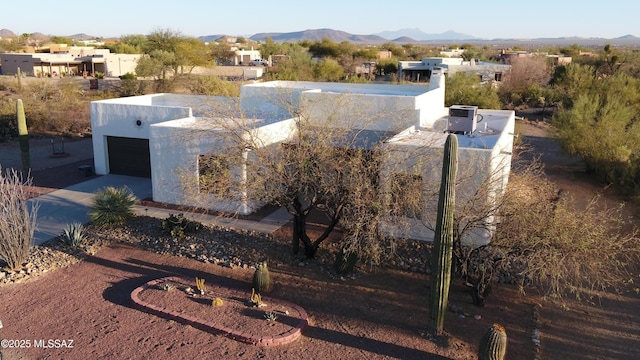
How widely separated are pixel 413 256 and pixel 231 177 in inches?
193

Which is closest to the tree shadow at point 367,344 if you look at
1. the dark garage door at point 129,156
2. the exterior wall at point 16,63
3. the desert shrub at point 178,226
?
the desert shrub at point 178,226

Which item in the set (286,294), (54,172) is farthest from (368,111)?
(54,172)

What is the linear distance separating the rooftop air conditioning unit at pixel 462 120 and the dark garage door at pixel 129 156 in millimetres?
11460

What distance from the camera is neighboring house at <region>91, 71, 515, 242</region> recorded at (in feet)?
42.4

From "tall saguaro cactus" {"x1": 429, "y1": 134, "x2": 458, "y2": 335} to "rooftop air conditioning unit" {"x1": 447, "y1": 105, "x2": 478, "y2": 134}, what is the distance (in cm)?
835

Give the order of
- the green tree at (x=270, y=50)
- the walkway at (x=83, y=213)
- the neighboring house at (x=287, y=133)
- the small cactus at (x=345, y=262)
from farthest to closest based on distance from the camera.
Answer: the green tree at (x=270, y=50), the walkway at (x=83, y=213), the neighboring house at (x=287, y=133), the small cactus at (x=345, y=262)

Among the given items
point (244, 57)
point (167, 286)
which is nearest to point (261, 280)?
point (167, 286)

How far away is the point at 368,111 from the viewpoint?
18516mm

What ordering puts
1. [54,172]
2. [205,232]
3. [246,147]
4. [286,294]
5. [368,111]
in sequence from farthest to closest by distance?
1. [54,172]
2. [368,111]
3. [205,232]
4. [246,147]
5. [286,294]

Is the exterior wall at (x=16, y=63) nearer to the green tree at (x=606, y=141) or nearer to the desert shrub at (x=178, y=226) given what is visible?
the desert shrub at (x=178, y=226)

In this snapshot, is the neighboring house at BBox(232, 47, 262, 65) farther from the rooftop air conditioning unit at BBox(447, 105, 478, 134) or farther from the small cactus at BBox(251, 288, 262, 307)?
the small cactus at BBox(251, 288, 262, 307)

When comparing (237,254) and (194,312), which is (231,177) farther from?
(194,312)

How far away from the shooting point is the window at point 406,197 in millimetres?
11078

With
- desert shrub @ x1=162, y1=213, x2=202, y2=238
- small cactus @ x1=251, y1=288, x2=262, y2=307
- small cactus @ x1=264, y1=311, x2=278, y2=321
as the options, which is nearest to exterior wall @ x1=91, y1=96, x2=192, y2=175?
desert shrub @ x1=162, y1=213, x2=202, y2=238
